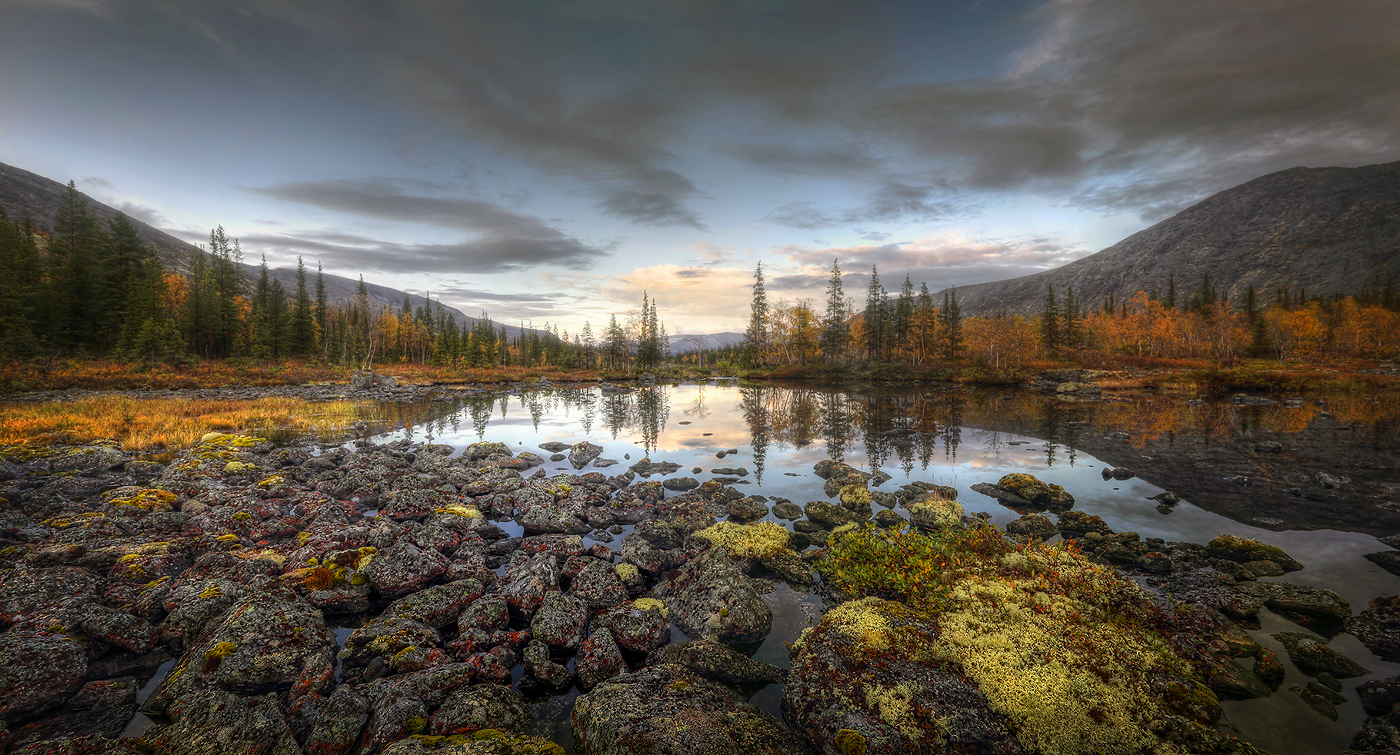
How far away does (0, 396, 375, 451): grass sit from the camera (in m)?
20.5

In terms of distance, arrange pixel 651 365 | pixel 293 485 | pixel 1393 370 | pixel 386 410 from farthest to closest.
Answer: pixel 651 365
pixel 1393 370
pixel 386 410
pixel 293 485

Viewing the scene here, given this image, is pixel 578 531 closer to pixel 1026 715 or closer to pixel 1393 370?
pixel 1026 715

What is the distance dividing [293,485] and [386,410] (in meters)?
28.3

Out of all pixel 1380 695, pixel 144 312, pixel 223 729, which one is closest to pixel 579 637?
pixel 223 729

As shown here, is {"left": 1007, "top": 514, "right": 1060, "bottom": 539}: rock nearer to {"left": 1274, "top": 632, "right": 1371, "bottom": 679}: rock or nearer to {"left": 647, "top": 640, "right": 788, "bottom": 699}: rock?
{"left": 1274, "top": 632, "right": 1371, "bottom": 679}: rock

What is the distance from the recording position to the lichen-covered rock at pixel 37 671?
19.5 ft

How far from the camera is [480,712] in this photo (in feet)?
19.4

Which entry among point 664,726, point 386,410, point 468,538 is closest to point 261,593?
point 468,538

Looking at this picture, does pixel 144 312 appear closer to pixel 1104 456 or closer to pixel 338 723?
pixel 338 723

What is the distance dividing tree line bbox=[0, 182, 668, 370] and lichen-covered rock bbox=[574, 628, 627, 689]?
7618 centimetres

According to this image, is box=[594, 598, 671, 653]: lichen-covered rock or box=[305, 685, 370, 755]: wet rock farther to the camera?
box=[594, 598, 671, 653]: lichen-covered rock

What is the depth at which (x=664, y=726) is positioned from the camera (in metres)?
5.49

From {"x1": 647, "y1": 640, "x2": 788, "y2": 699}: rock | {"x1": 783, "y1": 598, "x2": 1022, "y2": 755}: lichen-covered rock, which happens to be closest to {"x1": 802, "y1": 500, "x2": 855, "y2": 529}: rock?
{"x1": 783, "y1": 598, "x2": 1022, "y2": 755}: lichen-covered rock

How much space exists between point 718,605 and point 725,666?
4.66 ft
